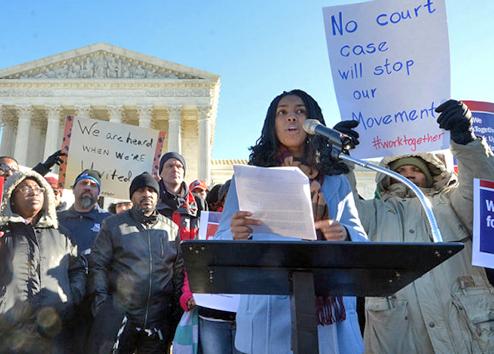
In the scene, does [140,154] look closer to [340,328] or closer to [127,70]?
[340,328]

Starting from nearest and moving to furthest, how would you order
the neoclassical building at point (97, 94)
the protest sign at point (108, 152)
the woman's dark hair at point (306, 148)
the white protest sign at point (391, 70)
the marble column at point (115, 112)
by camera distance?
the woman's dark hair at point (306, 148)
the white protest sign at point (391, 70)
the protest sign at point (108, 152)
the neoclassical building at point (97, 94)
the marble column at point (115, 112)

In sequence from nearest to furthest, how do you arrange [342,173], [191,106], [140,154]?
[342,173] → [140,154] → [191,106]

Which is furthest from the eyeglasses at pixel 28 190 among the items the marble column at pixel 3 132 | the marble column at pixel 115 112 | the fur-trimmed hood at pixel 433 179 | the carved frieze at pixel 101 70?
the marble column at pixel 3 132

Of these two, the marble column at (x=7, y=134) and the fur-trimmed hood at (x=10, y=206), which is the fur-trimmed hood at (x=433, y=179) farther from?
the marble column at (x=7, y=134)

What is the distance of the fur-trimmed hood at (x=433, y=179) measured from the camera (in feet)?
9.91

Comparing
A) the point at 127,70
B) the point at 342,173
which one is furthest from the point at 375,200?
the point at 127,70

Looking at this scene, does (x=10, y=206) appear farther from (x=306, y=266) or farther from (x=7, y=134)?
(x=7, y=134)

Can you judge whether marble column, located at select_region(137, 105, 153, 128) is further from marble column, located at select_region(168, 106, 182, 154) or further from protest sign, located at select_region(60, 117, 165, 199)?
protest sign, located at select_region(60, 117, 165, 199)

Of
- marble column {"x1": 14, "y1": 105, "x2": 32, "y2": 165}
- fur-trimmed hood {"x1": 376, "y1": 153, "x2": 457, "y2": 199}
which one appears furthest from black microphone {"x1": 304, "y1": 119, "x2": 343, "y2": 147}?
marble column {"x1": 14, "y1": 105, "x2": 32, "y2": 165}

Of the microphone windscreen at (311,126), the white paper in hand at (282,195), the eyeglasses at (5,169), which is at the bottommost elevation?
the white paper in hand at (282,195)

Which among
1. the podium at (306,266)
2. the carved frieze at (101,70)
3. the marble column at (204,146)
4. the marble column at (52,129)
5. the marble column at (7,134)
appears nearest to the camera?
the podium at (306,266)

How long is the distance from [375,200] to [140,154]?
4.73m

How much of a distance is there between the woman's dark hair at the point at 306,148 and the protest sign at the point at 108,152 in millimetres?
4619

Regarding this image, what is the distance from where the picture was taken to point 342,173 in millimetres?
2217
